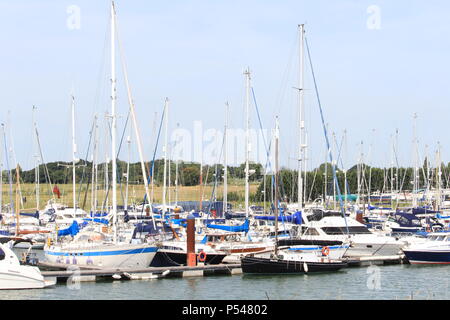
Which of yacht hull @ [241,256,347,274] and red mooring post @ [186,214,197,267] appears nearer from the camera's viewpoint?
yacht hull @ [241,256,347,274]

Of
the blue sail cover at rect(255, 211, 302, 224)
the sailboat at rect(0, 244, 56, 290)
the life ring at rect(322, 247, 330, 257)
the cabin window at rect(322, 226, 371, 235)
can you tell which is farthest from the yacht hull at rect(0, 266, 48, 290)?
the cabin window at rect(322, 226, 371, 235)

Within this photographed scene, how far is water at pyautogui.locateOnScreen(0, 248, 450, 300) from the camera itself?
3484 centimetres

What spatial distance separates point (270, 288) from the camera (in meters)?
37.8

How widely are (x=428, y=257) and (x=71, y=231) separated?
73.6ft

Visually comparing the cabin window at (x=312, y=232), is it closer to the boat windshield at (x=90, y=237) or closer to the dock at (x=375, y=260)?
the dock at (x=375, y=260)

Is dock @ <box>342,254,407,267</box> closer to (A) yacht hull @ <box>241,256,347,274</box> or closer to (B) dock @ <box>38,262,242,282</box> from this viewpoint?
(A) yacht hull @ <box>241,256,347,274</box>

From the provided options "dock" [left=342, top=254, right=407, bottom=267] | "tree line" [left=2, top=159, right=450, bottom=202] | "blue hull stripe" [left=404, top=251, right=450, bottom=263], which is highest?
"tree line" [left=2, top=159, right=450, bottom=202]

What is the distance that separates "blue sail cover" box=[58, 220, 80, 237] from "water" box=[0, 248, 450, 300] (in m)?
9.15

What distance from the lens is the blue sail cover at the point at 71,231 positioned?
154ft

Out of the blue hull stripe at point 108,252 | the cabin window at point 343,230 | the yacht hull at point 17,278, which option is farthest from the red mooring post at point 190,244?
the cabin window at point 343,230

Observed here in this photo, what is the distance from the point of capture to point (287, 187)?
108688mm

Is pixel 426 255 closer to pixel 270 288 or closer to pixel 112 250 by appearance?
pixel 270 288

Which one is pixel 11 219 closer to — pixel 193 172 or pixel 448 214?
pixel 448 214
